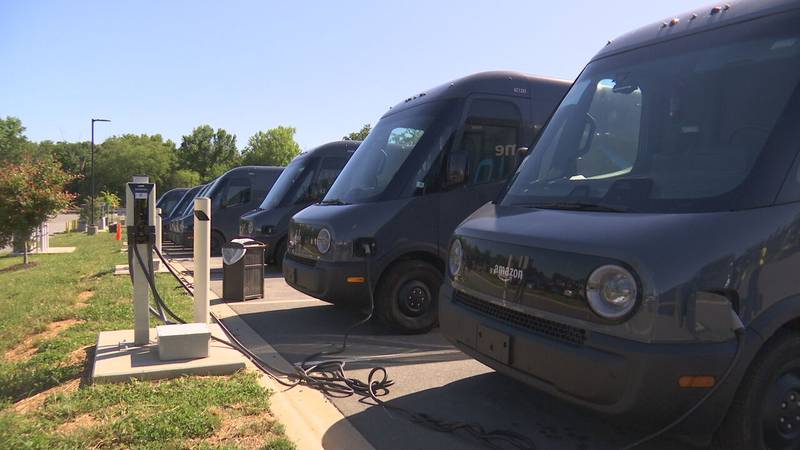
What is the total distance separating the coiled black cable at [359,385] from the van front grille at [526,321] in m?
0.78

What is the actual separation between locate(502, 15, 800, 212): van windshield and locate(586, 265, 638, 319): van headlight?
0.55 m

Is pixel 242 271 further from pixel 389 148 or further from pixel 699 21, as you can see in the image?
pixel 699 21

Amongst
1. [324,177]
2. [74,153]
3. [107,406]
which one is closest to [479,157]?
[107,406]

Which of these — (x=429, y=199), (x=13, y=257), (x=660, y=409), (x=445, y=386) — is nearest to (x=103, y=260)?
(x=13, y=257)

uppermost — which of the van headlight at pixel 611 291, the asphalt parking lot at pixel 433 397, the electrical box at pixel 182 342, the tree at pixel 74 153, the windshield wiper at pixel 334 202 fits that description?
the tree at pixel 74 153

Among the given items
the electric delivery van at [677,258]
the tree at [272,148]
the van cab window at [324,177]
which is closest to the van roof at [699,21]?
the electric delivery van at [677,258]

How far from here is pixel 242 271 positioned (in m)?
8.46

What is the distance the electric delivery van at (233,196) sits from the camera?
50.8ft

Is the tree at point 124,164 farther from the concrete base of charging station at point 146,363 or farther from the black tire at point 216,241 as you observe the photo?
the concrete base of charging station at point 146,363

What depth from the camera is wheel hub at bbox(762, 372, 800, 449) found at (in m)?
2.94

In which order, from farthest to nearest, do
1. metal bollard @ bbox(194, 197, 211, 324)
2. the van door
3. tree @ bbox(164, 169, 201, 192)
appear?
1. tree @ bbox(164, 169, 201, 192)
2. the van door
3. metal bollard @ bbox(194, 197, 211, 324)

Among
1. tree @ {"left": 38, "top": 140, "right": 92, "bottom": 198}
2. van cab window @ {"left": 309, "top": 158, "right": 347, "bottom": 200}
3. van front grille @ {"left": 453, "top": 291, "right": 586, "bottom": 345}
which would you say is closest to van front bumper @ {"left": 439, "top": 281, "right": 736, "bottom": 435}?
van front grille @ {"left": 453, "top": 291, "right": 586, "bottom": 345}

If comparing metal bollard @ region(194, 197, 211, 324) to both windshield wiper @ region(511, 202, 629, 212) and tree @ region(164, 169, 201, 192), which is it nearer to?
windshield wiper @ region(511, 202, 629, 212)

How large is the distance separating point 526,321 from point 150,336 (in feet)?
12.2
